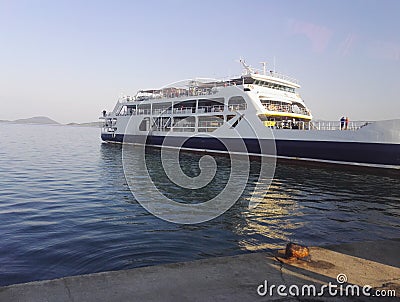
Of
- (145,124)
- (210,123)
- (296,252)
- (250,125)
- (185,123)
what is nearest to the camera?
(296,252)

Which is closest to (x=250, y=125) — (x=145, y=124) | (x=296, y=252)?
(x=145, y=124)

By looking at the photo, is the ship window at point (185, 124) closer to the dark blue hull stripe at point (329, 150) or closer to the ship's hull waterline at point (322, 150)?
the ship's hull waterline at point (322, 150)

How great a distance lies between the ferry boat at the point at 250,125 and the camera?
66.5ft

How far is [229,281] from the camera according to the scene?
3742mm

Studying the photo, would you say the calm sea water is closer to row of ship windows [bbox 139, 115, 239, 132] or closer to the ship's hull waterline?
the ship's hull waterline

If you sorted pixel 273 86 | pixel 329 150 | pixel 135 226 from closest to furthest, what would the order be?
pixel 135 226 < pixel 329 150 < pixel 273 86

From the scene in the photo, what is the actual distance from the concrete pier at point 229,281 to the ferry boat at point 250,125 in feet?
57.0

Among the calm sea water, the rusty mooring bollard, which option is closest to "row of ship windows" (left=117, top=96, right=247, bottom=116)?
the calm sea water

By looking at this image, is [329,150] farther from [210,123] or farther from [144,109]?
[144,109]

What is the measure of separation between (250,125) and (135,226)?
746 inches

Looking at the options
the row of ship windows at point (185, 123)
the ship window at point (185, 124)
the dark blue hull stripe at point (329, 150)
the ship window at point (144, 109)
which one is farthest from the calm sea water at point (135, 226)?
A: the ship window at point (144, 109)

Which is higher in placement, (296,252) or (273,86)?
(273,86)

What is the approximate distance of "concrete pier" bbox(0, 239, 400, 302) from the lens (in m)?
3.35

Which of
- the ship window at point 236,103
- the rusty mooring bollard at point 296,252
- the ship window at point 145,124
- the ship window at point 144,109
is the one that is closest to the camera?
the rusty mooring bollard at point 296,252
